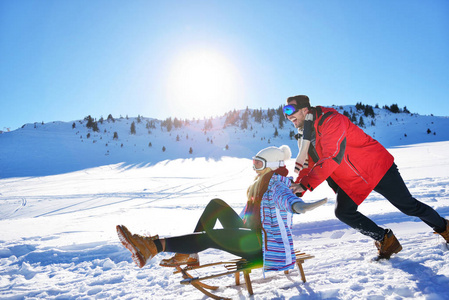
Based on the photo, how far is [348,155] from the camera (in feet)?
8.48

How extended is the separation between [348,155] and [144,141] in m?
40.9

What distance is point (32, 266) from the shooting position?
11.3 ft

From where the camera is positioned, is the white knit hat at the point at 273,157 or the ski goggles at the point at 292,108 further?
the ski goggles at the point at 292,108

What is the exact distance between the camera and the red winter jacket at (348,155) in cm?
239

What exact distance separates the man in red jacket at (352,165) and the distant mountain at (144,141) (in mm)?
23486

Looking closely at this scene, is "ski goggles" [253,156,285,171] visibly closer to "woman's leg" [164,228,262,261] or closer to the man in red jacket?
the man in red jacket

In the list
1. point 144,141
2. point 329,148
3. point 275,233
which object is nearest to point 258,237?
point 275,233

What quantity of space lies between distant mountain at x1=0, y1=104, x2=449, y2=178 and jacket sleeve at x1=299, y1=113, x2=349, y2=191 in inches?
932

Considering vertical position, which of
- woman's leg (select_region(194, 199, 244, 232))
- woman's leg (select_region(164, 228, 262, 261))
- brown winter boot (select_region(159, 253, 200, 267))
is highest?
woman's leg (select_region(194, 199, 244, 232))

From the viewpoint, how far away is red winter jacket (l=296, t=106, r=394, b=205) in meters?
2.39

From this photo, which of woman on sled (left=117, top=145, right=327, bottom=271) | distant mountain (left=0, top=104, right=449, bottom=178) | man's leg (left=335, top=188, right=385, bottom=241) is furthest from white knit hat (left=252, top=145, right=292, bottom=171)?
distant mountain (left=0, top=104, right=449, bottom=178)

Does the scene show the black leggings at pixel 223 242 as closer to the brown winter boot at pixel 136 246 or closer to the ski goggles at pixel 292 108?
the brown winter boot at pixel 136 246

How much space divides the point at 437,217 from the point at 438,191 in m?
4.46

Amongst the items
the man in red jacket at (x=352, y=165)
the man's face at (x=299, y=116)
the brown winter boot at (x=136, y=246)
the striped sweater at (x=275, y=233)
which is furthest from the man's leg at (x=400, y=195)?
the brown winter boot at (x=136, y=246)
